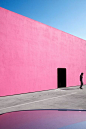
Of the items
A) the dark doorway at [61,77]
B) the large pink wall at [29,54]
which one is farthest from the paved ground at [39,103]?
the dark doorway at [61,77]

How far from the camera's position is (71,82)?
1734 cm

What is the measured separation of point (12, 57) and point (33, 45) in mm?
2666

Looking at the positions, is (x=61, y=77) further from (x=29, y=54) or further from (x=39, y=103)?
(x=39, y=103)

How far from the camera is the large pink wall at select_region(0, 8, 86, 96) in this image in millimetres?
10227

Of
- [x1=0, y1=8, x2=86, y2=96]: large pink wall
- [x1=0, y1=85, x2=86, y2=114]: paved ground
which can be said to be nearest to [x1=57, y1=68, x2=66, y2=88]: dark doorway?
[x1=0, y1=8, x2=86, y2=96]: large pink wall

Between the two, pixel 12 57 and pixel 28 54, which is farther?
pixel 28 54

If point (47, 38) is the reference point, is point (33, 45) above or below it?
below

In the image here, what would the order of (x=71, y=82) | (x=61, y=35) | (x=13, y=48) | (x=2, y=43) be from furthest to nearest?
(x=71, y=82)
(x=61, y=35)
(x=13, y=48)
(x=2, y=43)

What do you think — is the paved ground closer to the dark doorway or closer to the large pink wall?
the large pink wall

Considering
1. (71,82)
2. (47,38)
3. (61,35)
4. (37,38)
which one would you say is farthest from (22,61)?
(71,82)

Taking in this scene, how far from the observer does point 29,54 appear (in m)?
12.0

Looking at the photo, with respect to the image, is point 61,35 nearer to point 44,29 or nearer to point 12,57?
point 44,29

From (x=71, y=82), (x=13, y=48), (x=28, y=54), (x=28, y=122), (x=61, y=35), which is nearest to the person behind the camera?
(x=28, y=122)

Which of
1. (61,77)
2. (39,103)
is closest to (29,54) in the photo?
(39,103)
